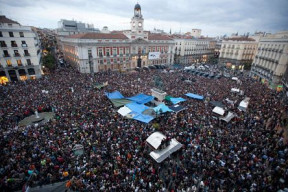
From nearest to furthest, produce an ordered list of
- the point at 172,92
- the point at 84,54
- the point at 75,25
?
1. the point at 172,92
2. the point at 84,54
3. the point at 75,25

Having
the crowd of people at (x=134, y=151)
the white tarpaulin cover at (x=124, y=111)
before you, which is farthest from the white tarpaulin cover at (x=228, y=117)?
the white tarpaulin cover at (x=124, y=111)

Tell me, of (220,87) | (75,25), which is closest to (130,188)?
(220,87)

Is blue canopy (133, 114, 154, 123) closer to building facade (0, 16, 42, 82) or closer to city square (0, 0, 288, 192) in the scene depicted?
city square (0, 0, 288, 192)

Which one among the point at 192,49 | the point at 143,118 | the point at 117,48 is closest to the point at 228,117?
the point at 143,118

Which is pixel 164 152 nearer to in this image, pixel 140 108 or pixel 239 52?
pixel 140 108

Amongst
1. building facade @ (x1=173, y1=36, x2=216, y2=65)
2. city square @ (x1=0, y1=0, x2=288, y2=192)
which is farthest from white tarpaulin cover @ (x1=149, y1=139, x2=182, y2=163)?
building facade @ (x1=173, y1=36, x2=216, y2=65)

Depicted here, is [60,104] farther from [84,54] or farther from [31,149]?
[84,54]
